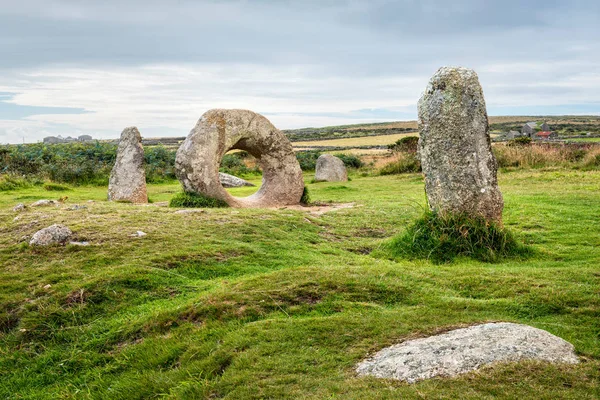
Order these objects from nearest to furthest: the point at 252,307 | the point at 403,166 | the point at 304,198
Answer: the point at 252,307 → the point at 304,198 → the point at 403,166

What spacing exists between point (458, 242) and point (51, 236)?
7.41 meters

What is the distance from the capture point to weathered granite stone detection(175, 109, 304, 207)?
16766mm

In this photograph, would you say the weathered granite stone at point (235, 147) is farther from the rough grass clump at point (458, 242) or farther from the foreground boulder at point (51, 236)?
the rough grass clump at point (458, 242)

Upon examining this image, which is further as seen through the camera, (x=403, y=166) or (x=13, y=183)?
(x=403, y=166)

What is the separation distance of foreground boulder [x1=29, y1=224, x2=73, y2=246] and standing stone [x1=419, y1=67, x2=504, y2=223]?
6.94 metres

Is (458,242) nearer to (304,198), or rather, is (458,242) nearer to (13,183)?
(304,198)

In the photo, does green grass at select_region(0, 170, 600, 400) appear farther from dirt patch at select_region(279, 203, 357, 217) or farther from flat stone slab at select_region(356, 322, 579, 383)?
dirt patch at select_region(279, 203, 357, 217)

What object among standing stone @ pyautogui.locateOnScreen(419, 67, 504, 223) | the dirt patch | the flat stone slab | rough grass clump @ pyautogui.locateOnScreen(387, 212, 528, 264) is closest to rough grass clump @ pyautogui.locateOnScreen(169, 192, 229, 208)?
the dirt patch

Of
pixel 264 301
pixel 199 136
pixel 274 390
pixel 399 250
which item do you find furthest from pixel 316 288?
pixel 199 136

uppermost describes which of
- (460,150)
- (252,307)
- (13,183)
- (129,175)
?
(460,150)

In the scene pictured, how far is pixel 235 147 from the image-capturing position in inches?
741

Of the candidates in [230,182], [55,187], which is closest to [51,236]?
[55,187]

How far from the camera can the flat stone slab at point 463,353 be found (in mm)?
4648

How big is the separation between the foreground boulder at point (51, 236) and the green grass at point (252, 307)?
0.72 feet
